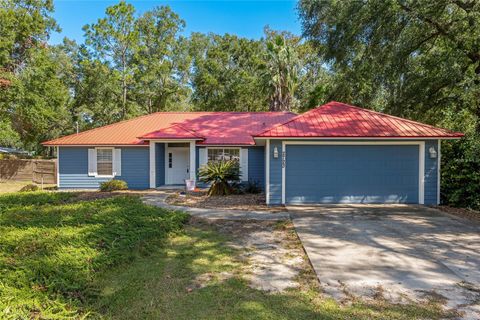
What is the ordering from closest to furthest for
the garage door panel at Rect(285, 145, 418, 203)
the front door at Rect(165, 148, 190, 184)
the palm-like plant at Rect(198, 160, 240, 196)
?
Answer: the garage door panel at Rect(285, 145, 418, 203) → the palm-like plant at Rect(198, 160, 240, 196) → the front door at Rect(165, 148, 190, 184)

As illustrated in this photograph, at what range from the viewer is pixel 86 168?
1549cm

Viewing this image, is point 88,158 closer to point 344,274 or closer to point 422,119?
point 344,274

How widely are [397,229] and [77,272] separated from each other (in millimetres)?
6513

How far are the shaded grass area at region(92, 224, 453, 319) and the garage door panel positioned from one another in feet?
19.8

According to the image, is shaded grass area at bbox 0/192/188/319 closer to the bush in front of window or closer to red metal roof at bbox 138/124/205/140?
the bush in front of window

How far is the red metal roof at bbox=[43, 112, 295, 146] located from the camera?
1510cm

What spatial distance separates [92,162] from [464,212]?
1571cm

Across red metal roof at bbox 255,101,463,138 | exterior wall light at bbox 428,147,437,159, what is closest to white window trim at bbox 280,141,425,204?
exterior wall light at bbox 428,147,437,159

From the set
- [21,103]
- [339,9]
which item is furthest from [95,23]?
[339,9]

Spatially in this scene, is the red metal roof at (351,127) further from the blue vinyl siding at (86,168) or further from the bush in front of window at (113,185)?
the bush in front of window at (113,185)

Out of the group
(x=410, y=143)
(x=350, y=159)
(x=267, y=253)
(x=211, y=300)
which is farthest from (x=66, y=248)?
(x=410, y=143)

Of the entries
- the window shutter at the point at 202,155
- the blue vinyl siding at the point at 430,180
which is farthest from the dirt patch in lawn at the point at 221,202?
the blue vinyl siding at the point at 430,180

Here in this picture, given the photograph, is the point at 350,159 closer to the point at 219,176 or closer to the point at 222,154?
the point at 219,176

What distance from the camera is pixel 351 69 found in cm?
1415
